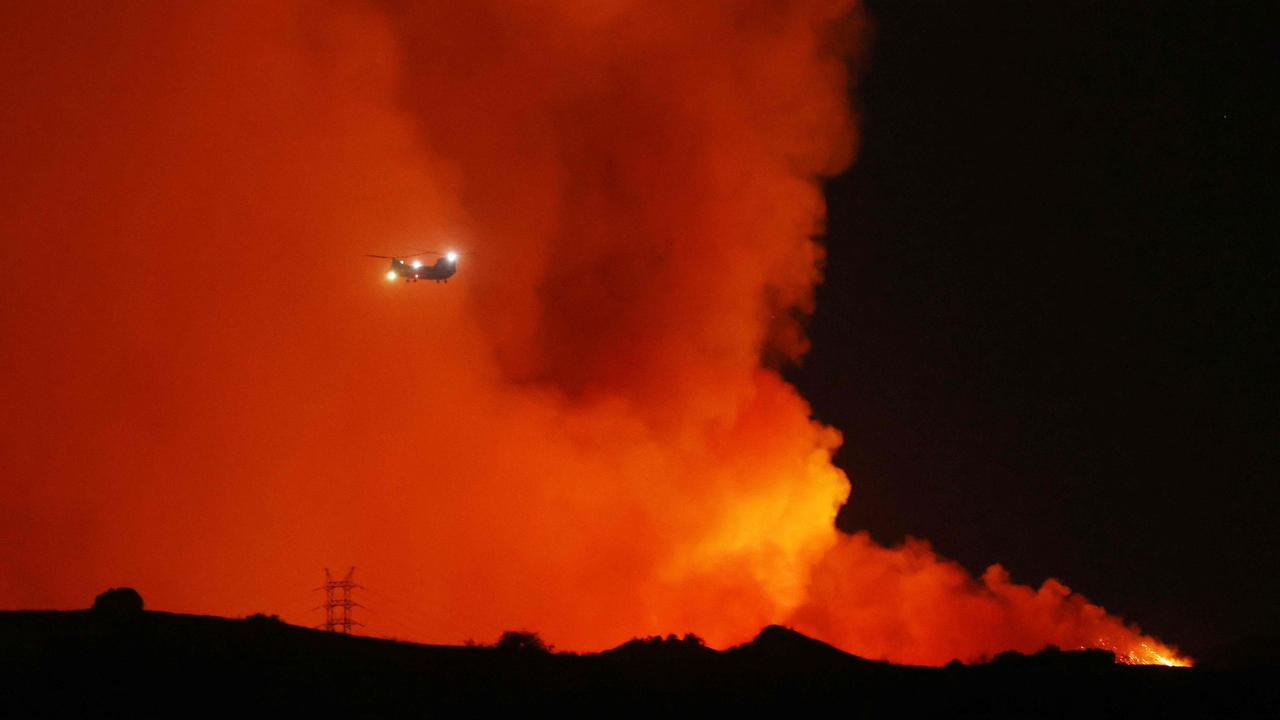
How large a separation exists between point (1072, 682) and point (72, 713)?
2488 cm

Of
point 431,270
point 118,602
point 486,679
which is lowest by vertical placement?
point 486,679

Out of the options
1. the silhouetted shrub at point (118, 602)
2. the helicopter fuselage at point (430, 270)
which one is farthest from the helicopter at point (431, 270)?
the silhouetted shrub at point (118, 602)

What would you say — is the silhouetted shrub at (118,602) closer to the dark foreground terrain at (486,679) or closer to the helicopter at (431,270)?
the dark foreground terrain at (486,679)

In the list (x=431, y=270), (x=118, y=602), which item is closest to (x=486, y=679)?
(x=118, y=602)

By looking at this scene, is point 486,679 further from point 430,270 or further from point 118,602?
point 430,270

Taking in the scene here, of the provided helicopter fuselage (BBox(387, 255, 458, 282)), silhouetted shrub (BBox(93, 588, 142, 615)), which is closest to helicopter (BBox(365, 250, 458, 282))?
helicopter fuselage (BBox(387, 255, 458, 282))

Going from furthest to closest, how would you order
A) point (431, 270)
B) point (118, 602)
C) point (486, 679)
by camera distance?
point (431, 270)
point (118, 602)
point (486, 679)

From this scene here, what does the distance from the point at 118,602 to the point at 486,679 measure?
10.1m

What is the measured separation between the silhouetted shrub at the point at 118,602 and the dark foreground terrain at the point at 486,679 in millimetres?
632

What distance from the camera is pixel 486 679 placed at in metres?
27.2

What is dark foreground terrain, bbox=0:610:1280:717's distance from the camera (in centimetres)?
2353

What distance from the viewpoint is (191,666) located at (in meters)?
24.4

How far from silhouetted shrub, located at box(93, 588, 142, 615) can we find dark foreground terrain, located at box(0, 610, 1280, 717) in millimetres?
632

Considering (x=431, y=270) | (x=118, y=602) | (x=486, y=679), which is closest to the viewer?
(x=486, y=679)
